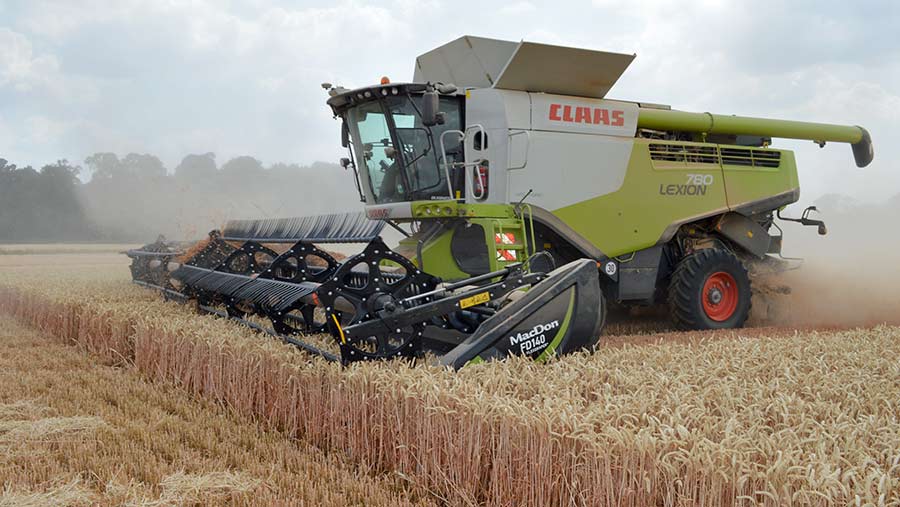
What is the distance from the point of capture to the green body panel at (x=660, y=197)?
6129 millimetres

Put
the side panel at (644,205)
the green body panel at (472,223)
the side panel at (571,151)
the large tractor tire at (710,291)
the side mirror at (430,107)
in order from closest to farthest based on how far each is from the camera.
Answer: the side mirror at (430,107) < the green body panel at (472,223) < the side panel at (571,151) < the side panel at (644,205) < the large tractor tire at (710,291)

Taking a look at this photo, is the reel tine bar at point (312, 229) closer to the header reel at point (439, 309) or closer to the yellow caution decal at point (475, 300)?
the header reel at point (439, 309)

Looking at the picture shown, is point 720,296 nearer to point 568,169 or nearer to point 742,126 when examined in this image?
point 742,126

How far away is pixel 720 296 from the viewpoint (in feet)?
22.2

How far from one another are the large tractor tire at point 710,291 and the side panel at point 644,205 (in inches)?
16.1

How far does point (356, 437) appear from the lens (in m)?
3.09

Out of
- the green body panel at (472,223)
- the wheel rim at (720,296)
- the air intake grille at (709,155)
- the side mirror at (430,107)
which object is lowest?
the wheel rim at (720,296)

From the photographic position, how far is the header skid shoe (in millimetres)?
3492

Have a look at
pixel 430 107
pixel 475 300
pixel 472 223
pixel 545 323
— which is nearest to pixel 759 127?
pixel 472 223

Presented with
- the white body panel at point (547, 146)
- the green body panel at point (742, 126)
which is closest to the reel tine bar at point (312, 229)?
the white body panel at point (547, 146)

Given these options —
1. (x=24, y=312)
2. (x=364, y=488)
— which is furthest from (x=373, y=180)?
(x=24, y=312)

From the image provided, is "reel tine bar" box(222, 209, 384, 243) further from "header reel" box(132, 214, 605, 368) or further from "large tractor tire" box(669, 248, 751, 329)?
"large tractor tire" box(669, 248, 751, 329)

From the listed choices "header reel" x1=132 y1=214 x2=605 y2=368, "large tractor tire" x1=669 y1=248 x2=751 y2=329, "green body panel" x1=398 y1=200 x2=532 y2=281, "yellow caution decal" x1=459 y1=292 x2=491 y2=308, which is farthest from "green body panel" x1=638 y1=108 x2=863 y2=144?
"yellow caution decal" x1=459 y1=292 x2=491 y2=308

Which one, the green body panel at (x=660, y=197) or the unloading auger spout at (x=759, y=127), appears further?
the unloading auger spout at (x=759, y=127)
